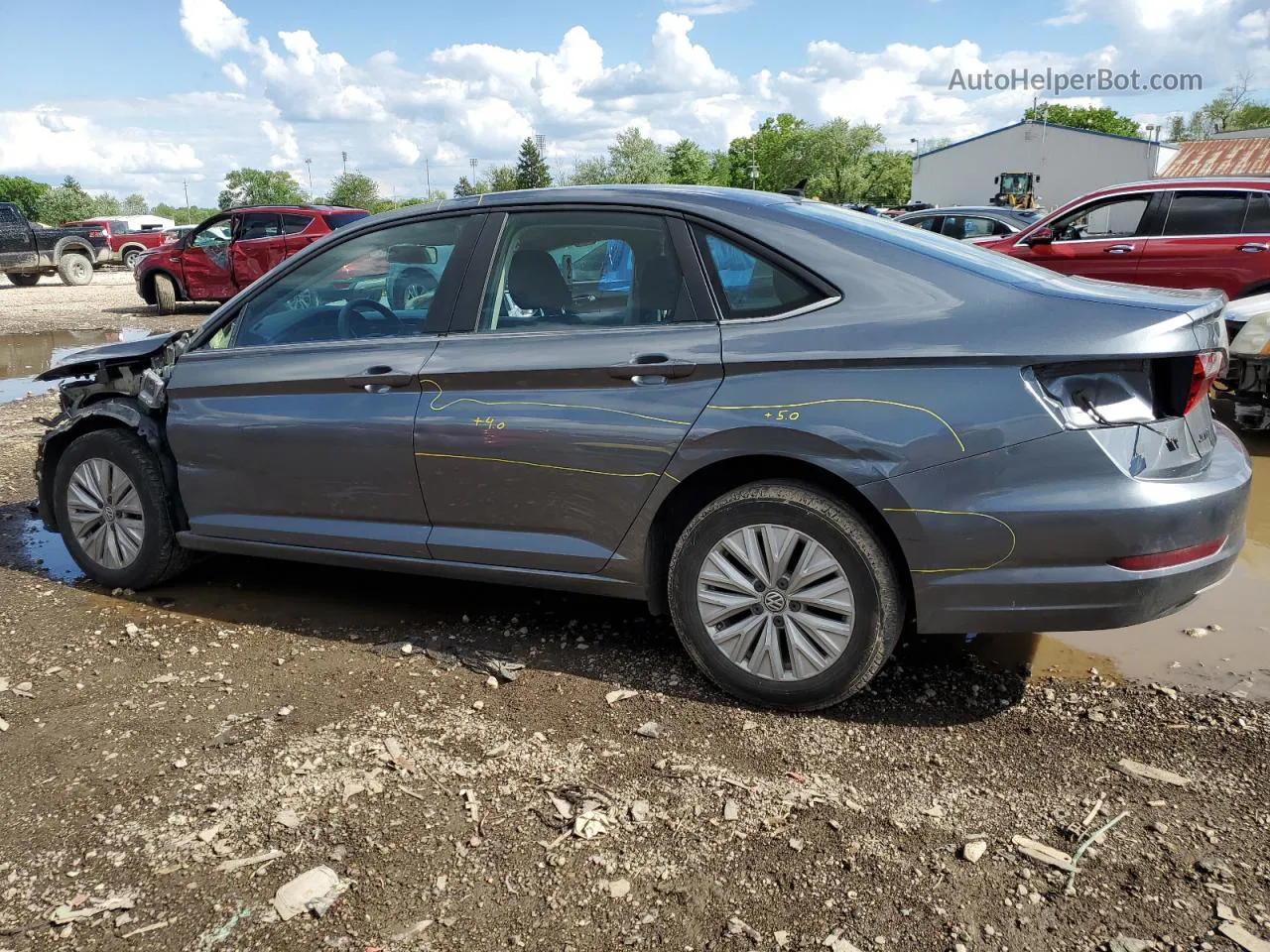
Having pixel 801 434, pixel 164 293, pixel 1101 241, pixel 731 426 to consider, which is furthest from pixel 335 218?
pixel 801 434

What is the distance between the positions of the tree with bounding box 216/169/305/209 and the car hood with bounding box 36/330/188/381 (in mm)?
118097

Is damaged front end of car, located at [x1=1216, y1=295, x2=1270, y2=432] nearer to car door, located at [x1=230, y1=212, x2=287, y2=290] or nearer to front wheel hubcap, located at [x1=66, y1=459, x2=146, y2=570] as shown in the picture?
front wheel hubcap, located at [x1=66, y1=459, x2=146, y2=570]

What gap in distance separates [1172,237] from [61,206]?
9696 centimetres

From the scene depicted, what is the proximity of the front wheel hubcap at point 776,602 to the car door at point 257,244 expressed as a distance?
15.1 metres

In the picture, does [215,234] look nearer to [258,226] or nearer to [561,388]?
[258,226]

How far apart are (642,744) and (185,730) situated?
61.1 inches

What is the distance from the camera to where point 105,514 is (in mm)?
4797

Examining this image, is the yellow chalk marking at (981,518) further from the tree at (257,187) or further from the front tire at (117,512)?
the tree at (257,187)

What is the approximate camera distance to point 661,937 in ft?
8.02

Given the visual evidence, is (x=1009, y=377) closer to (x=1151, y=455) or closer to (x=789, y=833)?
(x=1151, y=455)

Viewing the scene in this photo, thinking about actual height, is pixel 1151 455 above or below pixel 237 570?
above

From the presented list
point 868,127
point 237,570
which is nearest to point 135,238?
point 237,570

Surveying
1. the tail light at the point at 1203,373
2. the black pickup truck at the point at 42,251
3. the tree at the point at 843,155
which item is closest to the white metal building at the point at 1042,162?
the tree at the point at 843,155

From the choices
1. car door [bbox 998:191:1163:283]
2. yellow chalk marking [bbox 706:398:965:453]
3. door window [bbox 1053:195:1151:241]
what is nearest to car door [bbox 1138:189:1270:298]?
car door [bbox 998:191:1163:283]
